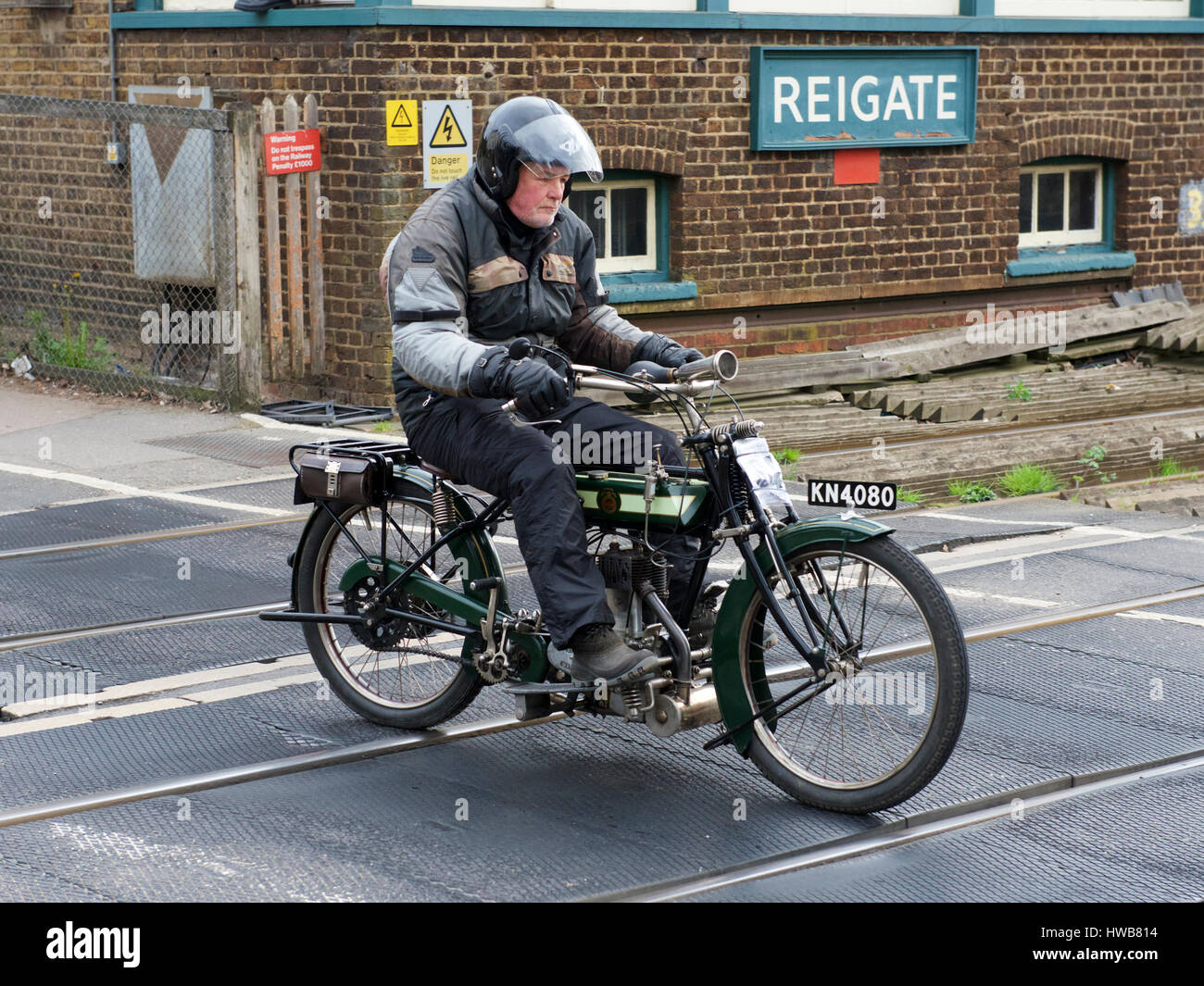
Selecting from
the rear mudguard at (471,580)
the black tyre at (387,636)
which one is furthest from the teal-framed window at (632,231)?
the rear mudguard at (471,580)

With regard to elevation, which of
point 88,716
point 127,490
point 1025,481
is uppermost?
point 127,490

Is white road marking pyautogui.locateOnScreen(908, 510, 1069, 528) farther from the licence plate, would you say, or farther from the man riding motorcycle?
the licence plate

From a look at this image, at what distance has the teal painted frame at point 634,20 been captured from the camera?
1216 cm

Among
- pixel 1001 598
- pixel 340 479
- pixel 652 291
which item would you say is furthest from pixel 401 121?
pixel 340 479

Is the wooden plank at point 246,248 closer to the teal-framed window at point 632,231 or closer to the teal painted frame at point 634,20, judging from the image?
the teal painted frame at point 634,20

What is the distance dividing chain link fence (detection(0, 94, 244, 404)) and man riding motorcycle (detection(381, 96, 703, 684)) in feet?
23.4

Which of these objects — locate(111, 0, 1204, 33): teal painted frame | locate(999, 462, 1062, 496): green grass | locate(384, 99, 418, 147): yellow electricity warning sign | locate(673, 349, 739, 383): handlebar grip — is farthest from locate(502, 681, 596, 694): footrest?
locate(111, 0, 1204, 33): teal painted frame

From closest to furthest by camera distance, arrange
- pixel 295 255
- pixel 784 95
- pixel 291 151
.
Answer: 1. pixel 291 151
2. pixel 295 255
3. pixel 784 95

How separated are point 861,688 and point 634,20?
355 inches

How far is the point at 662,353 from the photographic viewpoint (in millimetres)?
5664

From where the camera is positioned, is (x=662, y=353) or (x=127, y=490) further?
(x=127, y=490)

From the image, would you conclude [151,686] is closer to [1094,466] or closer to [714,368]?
[714,368]

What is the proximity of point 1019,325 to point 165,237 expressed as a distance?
7.24m

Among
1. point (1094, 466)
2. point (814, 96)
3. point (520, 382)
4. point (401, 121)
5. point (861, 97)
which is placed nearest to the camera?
point (520, 382)
